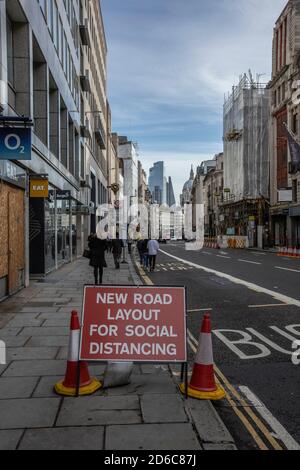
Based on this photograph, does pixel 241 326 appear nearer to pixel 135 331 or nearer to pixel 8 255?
pixel 135 331

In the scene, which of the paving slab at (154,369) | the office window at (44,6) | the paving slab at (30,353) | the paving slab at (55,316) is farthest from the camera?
the office window at (44,6)

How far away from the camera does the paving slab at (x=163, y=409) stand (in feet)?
14.0

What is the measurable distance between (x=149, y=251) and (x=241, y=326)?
13061 millimetres

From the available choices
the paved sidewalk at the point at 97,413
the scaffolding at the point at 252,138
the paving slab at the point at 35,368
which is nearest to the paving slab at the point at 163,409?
the paved sidewalk at the point at 97,413

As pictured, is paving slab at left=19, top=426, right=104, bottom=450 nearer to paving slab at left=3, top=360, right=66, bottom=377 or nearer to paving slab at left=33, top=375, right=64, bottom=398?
paving slab at left=33, top=375, right=64, bottom=398

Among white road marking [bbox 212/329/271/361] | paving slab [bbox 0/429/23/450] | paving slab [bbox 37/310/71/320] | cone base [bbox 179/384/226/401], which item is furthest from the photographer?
paving slab [bbox 37/310/71/320]

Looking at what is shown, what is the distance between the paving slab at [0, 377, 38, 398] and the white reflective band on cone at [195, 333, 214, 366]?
186cm

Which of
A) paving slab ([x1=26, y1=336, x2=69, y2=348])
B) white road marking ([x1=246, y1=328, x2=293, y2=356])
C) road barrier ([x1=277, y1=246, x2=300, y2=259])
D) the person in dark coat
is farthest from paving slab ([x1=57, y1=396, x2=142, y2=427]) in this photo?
road barrier ([x1=277, y1=246, x2=300, y2=259])

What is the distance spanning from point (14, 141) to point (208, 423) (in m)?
6.39

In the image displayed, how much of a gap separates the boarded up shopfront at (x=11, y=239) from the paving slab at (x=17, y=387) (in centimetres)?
614

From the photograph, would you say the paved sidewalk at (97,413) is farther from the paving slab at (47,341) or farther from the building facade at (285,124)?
the building facade at (285,124)

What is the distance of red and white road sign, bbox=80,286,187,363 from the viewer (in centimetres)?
508

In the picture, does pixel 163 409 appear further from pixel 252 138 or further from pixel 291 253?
pixel 252 138
